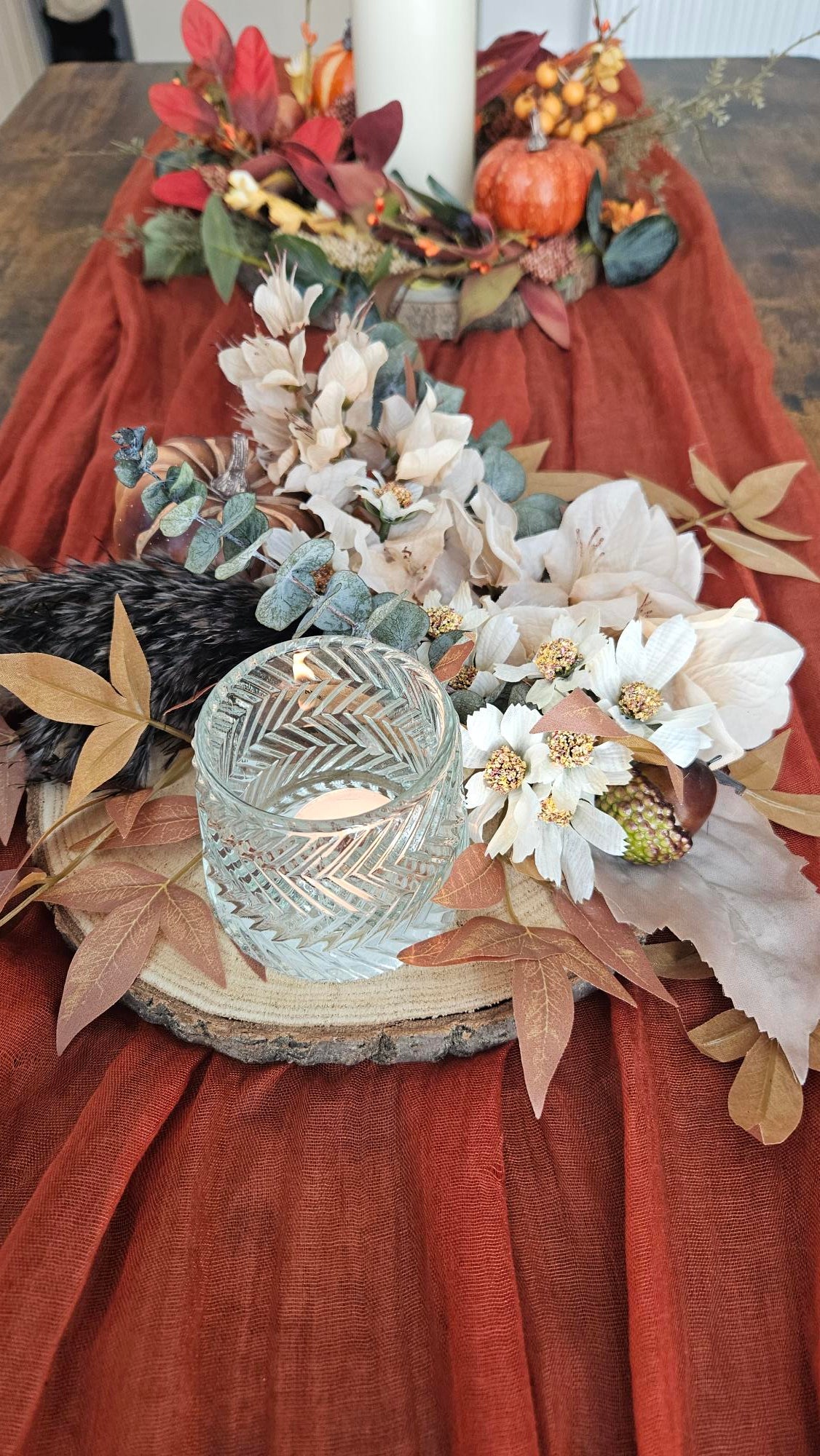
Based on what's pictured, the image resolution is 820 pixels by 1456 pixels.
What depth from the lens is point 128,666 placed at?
16.0 inches

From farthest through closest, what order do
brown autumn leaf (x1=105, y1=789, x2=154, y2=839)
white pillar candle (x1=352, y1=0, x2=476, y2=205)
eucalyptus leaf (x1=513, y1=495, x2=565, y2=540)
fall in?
white pillar candle (x1=352, y1=0, x2=476, y2=205) → eucalyptus leaf (x1=513, y1=495, x2=565, y2=540) → brown autumn leaf (x1=105, y1=789, x2=154, y2=839)

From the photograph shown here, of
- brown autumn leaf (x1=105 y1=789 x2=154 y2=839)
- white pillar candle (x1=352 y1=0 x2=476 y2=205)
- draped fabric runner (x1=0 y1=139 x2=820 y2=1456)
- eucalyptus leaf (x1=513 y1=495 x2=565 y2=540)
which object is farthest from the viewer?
white pillar candle (x1=352 y1=0 x2=476 y2=205)

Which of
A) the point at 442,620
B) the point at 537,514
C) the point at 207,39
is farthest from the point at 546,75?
the point at 442,620

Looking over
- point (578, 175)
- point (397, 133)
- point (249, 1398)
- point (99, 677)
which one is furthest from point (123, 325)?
point (249, 1398)

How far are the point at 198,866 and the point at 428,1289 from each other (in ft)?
0.56

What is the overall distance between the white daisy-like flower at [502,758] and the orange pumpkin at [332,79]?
0.71 meters

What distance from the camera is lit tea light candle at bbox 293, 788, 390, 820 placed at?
1.32ft

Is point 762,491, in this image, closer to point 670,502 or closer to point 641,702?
point 670,502

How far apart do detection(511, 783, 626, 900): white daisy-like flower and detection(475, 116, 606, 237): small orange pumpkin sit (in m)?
0.54

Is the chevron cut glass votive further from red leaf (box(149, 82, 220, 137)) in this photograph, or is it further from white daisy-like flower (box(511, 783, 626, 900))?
red leaf (box(149, 82, 220, 137))

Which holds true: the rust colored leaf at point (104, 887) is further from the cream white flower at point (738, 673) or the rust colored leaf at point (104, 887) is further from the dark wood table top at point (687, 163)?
the dark wood table top at point (687, 163)

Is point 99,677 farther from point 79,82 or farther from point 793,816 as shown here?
point 79,82

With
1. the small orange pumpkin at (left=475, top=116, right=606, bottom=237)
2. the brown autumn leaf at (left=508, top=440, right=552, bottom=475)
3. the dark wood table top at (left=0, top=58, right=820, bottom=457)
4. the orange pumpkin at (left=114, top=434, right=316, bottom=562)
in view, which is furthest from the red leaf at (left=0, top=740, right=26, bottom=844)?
the small orange pumpkin at (left=475, top=116, right=606, bottom=237)

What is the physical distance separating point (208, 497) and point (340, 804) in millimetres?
154
